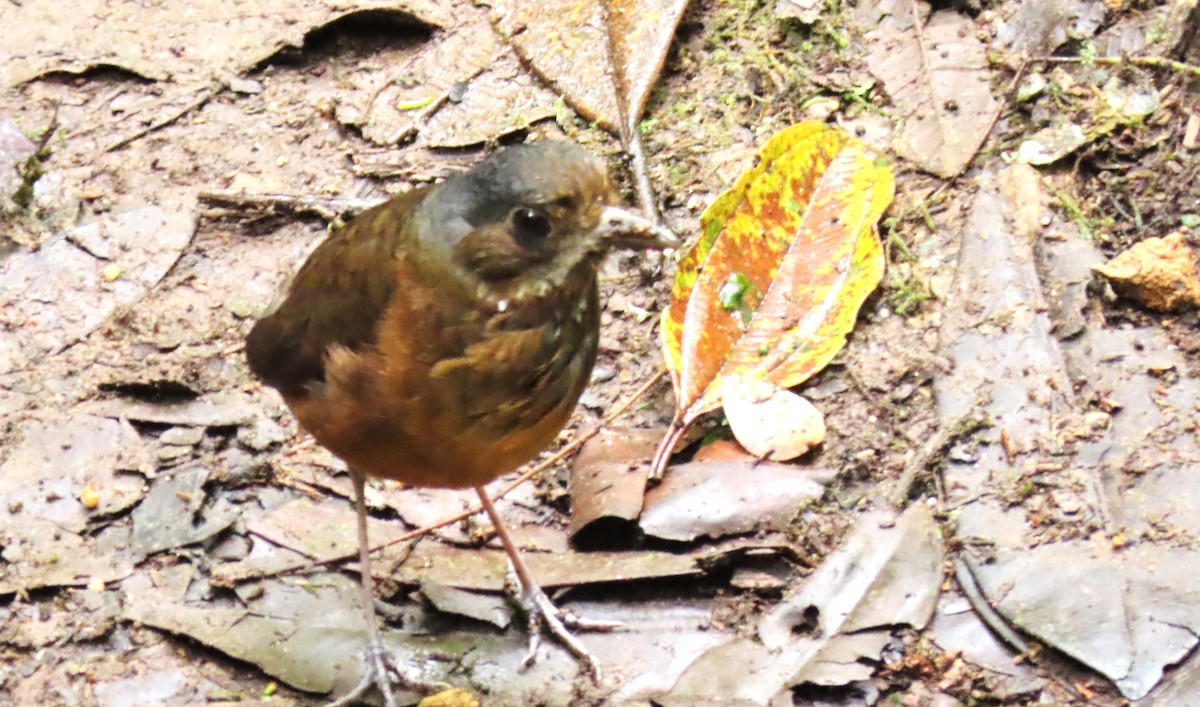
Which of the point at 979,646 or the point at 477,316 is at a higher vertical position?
the point at 477,316

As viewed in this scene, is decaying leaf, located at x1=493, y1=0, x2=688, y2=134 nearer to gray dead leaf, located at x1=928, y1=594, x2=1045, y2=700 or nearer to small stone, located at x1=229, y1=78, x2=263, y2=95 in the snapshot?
small stone, located at x1=229, y1=78, x2=263, y2=95

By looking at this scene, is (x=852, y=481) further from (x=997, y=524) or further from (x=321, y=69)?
(x=321, y=69)

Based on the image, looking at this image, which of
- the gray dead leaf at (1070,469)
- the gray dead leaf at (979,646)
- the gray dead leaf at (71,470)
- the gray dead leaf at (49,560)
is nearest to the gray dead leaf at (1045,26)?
the gray dead leaf at (1070,469)

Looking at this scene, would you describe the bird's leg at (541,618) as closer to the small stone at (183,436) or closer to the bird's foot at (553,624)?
the bird's foot at (553,624)

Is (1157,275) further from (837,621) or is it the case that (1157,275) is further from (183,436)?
(183,436)

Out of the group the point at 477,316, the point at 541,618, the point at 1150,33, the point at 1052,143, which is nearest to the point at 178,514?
the point at 541,618

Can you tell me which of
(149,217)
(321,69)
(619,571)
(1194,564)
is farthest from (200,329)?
(1194,564)
